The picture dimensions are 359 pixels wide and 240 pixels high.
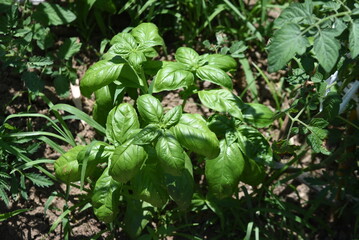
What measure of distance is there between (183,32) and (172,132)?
100 cm

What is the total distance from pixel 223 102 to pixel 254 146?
201 mm

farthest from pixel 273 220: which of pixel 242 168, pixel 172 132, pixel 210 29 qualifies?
pixel 210 29

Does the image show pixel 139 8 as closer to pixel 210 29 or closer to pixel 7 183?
pixel 210 29

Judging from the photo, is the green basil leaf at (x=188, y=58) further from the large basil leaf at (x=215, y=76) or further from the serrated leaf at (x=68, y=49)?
the serrated leaf at (x=68, y=49)

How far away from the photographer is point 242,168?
1877 millimetres

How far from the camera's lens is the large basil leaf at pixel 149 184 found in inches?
71.5

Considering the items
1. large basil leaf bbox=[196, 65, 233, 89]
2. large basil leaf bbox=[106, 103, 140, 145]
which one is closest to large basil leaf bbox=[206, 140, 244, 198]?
large basil leaf bbox=[196, 65, 233, 89]

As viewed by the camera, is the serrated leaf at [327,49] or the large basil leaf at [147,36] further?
the large basil leaf at [147,36]

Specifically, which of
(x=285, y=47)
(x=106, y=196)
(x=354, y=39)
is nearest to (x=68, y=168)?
(x=106, y=196)

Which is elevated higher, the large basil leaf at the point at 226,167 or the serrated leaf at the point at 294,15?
the serrated leaf at the point at 294,15

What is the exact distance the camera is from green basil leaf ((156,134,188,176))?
1.68 meters

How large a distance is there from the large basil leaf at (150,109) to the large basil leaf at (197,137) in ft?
0.23

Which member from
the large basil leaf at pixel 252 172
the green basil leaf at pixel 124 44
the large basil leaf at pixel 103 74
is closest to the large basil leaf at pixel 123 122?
the large basil leaf at pixel 103 74

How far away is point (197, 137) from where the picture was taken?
1740 mm
